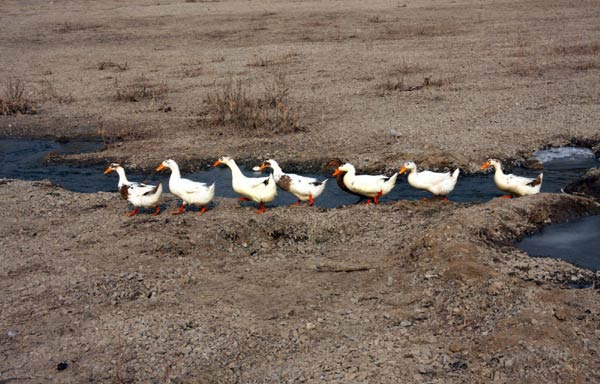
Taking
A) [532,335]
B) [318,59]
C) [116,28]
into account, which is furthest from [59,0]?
[532,335]

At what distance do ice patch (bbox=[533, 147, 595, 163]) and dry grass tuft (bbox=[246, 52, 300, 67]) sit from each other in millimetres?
10059

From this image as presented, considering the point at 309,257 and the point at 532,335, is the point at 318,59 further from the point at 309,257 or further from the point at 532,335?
the point at 532,335

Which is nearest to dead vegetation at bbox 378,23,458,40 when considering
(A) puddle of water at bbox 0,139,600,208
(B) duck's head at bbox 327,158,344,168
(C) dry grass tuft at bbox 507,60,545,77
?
(C) dry grass tuft at bbox 507,60,545,77

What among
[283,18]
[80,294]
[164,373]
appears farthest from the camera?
[283,18]

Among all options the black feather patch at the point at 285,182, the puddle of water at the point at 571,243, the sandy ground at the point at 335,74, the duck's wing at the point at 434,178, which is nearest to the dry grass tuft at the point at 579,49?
the sandy ground at the point at 335,74

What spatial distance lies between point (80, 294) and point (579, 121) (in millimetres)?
10051

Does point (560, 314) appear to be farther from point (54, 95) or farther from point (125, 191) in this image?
point (54, 95)

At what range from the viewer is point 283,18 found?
29.8 metres

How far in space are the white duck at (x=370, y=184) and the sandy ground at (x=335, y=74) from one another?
1678 millimetres

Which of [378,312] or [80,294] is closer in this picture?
[378,312]

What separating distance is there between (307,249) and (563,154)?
590 cm

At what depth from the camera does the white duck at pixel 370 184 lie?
413 inches

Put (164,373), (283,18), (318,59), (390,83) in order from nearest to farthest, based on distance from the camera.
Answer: (164,373), (390,83), (318,59), (283,18)

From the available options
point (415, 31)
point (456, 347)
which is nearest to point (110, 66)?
point (415, 31)
